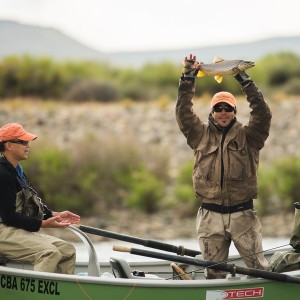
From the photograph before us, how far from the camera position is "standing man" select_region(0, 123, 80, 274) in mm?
8156

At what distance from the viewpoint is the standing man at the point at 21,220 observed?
26.8 feet

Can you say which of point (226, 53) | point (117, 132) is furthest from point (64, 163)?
point (226, 53)

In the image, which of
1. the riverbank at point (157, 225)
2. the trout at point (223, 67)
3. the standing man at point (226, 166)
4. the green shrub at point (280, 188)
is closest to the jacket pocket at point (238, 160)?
the standing man at point (226, 166)

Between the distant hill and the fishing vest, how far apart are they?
3921cm

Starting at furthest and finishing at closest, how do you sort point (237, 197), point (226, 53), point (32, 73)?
point (226, 53) → point (32, 73) → point (237, 197)

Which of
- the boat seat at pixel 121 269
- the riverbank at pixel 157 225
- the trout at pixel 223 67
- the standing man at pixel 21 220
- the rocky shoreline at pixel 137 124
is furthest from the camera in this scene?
the rocky shoreline at pixel 137 124

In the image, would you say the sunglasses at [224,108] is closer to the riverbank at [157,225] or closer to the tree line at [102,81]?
the riverbank at [157,225]

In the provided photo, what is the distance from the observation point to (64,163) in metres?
22.4

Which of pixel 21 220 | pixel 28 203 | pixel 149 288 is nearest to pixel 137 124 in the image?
pixel 28 203

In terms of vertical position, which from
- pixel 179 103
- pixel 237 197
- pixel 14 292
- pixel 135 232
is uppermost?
pixel 179 103

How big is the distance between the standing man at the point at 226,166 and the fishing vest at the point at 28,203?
122 centimetres

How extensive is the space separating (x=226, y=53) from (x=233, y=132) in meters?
111

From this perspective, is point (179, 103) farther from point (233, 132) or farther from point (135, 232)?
point (135, 232)

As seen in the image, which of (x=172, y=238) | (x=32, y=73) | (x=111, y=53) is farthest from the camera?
(x=111, y=53)
